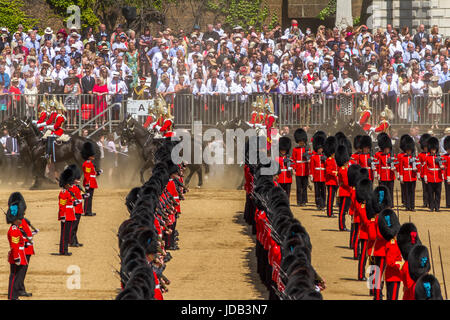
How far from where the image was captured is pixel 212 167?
85.7ft

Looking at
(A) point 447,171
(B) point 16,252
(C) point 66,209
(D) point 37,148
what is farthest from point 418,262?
(D) point 37,148

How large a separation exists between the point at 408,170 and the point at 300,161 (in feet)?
7.42

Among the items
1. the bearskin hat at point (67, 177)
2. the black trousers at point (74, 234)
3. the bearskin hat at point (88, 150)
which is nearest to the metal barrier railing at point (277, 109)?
the bearskin hat at point (88, 150)

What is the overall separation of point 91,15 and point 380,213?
81.4 ft

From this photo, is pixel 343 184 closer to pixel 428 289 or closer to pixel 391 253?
pixel 391 253

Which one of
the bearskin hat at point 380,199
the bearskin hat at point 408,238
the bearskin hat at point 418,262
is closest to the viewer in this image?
the bearskin hat at point 418,262

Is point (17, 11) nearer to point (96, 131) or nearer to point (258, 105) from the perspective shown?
point (96, 131)

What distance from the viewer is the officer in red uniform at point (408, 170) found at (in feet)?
69.7

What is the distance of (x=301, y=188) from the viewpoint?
2211 centimetres

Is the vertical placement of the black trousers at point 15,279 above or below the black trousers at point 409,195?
below

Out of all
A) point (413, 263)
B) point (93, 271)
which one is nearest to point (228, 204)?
point (93, 271)

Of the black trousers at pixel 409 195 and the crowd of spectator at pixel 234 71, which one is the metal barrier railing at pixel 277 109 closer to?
the crowd of spectator at pixel 234 71

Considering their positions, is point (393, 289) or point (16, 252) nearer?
point (393, 289)

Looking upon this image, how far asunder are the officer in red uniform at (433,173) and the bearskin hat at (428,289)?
39.2ft
